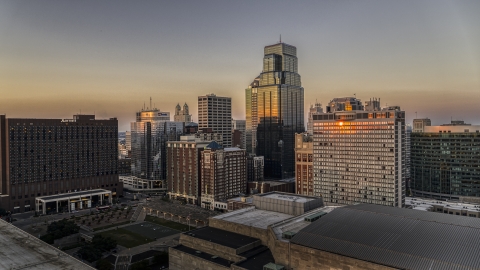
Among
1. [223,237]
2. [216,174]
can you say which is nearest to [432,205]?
[216,174]

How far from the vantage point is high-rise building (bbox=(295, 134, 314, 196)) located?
178 m

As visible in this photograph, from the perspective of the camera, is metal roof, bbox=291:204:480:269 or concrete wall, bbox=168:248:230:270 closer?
metal roof, bbox=291:204:480:269

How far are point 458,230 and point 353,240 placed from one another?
20.5 metres

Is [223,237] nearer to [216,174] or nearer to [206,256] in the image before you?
[206,256]

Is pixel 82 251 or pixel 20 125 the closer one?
pixel 82 251

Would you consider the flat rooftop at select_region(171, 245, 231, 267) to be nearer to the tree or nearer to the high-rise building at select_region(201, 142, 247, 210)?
the tree

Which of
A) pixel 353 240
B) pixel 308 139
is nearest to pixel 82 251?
pixel 353 240

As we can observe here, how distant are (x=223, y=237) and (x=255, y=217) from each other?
15.8 metres

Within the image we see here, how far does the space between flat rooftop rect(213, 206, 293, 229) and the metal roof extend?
22.0m

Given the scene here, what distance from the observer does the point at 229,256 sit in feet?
294

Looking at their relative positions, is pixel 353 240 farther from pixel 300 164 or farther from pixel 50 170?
pixel 50 170

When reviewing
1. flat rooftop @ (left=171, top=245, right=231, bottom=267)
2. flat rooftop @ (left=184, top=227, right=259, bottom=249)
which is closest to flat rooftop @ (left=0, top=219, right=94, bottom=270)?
flat rooftop @ (left=171, top=245, right=231, bottom=267)

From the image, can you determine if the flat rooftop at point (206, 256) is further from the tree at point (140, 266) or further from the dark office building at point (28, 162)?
the dark office building at point (28, 162)

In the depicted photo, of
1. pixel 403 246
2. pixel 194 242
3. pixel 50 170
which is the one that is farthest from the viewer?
pixel 50 170
